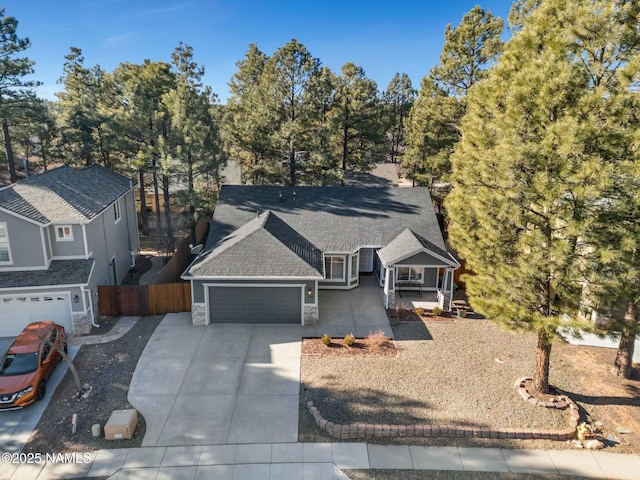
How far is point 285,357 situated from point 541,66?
476 inches

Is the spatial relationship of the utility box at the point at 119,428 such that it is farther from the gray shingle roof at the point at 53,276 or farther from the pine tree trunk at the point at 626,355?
the pine tree trunk at the point at 626,355

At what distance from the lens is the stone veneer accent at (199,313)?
17.4 m

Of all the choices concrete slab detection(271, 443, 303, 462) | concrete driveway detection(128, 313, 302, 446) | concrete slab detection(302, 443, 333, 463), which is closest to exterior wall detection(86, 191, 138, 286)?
concrete driveway detection(128, 313, 302, 446)

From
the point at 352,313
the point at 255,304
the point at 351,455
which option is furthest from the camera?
the point at 352,313

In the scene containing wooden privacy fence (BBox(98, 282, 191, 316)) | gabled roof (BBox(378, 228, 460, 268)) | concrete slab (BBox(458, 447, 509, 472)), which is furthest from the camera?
gabled roof (BBox(378, 228, 460, 268))

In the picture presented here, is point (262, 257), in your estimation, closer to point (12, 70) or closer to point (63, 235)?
point (63, 235)

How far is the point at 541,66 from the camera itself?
10461 mm

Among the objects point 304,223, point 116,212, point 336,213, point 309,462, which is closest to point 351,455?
point 309,462

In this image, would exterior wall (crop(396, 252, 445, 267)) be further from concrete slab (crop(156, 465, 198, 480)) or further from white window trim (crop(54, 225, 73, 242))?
white window trim (crop(54, 225, 73, 242))

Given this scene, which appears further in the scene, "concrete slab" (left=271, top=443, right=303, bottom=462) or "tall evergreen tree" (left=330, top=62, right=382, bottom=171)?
"tall evergreen tree" (left=330, top=62, right=382, bottom=171)

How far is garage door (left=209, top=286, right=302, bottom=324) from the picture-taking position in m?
17.4

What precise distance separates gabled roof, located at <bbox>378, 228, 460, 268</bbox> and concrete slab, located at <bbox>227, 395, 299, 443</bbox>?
29.3 ft

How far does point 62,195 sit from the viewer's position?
1823cm

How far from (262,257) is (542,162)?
1114cm
